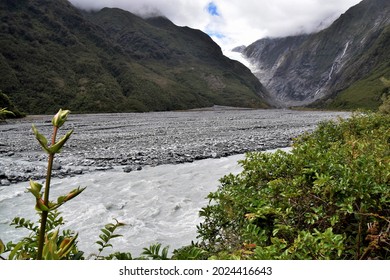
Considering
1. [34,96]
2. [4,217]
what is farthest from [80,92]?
[4,217]

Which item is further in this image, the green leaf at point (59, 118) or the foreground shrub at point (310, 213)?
the foreground shrub at point (310, 213)

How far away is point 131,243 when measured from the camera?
29.0ft

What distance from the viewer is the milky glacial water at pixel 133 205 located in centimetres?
923

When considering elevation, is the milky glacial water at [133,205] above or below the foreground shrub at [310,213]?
below

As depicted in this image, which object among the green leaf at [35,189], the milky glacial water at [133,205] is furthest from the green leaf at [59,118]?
the milky glacial water at [133,205]

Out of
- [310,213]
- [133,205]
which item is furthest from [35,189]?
[133,205]

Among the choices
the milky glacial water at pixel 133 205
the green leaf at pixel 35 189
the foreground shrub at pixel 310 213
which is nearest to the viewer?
the green leaf at pixel 35 189

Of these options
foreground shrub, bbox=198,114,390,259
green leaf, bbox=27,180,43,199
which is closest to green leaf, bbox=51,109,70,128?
green leaf, bbox=27,180,43,199

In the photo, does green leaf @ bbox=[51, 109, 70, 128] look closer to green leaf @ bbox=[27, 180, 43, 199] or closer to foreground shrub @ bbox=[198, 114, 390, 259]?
green leaf @ bbox=[27, 180, 43, 199]

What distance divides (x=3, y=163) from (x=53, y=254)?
22.1 m

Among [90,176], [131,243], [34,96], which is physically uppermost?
[34,96]

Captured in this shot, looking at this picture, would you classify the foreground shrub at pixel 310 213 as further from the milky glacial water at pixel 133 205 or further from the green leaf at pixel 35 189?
the milky glacial water at pixel 133 205

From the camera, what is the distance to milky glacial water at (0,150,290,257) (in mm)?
9234
